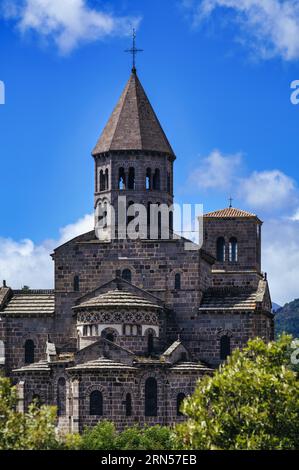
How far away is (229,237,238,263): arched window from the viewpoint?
12888 cm

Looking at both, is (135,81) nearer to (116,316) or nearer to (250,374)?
(116,316)

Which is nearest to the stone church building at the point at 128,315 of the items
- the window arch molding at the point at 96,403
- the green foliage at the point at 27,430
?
the window arch molding at the point at 96,403

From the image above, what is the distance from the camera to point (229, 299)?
382 ft

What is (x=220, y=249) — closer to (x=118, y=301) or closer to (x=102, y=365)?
(x=118, y=301)

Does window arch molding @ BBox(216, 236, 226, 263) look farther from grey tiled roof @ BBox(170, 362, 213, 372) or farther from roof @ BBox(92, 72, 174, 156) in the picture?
grey tiled roof @ BBox(170, 362, 213, 372)

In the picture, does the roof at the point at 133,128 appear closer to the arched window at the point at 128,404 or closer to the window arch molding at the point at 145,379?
the window arch molding at the point at 145,379

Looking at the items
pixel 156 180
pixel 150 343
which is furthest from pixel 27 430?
pixel 156 180

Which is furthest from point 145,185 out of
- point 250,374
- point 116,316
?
point 250,374

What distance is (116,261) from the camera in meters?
117

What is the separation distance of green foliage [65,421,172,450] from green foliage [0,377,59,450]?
13334 mm

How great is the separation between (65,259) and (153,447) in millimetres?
19043

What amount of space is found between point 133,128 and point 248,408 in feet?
118

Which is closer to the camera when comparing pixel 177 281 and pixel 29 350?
pixel 177 281

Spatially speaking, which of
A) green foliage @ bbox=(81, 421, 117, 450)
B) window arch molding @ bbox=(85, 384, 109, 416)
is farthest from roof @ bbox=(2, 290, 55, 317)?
green foliage @ bbox=(81, 421, 117, 450)
